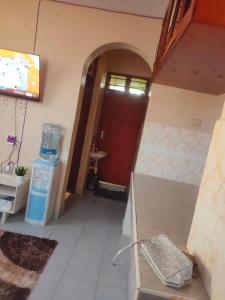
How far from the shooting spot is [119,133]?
5281 mm

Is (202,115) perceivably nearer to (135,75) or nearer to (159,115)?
(159,115)

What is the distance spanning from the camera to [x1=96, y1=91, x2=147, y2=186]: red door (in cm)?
521

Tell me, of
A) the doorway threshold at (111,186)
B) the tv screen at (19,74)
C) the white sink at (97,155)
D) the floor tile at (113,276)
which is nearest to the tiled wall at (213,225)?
the floor tile at (113,276)

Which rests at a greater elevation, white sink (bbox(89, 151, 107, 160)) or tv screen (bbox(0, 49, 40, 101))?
tv screen (bbox(0, 49, 40, 101))

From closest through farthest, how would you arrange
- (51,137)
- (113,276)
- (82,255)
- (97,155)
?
(113,276), (82,255), (51,137), (97,155)

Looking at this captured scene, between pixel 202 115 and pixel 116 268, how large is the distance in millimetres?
1889

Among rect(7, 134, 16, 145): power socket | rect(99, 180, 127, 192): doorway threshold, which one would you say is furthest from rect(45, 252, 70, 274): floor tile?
rect(99, 180, 127, 192): doorway threshold

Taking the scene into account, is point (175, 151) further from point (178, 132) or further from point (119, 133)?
point (119, 133)

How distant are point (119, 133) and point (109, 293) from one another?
337 centimetres

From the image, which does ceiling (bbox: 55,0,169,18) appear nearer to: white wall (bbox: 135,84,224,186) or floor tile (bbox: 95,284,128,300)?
white wall (bbox: 135,84,224,186)

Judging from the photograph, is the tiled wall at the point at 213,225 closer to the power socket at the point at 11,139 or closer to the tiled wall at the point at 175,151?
the tiled wall at the point at 175,151

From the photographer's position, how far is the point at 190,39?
113 centimetres

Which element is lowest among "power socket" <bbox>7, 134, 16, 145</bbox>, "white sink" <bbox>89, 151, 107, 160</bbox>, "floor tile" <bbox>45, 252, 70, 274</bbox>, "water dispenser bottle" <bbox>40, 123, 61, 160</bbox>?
"floor tile" <bbox>45, 252, 70, 274</bbox>

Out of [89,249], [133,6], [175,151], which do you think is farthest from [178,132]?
[89,249]
